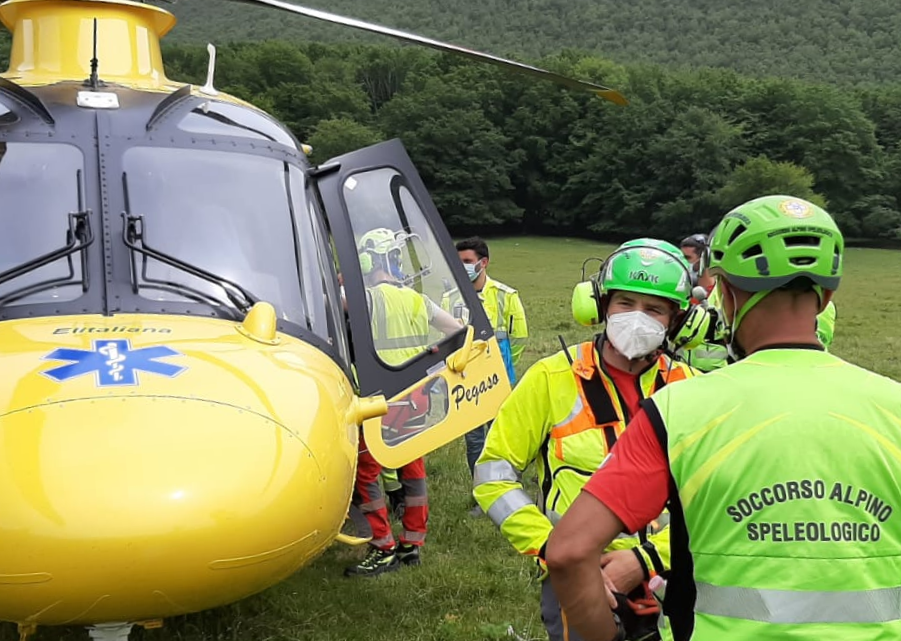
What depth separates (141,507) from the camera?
254cm

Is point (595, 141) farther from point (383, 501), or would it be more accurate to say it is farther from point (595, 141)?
point (383, 501)

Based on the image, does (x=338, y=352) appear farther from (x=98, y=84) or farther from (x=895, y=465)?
(x=895, y=465)

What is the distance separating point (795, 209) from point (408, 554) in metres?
4.31

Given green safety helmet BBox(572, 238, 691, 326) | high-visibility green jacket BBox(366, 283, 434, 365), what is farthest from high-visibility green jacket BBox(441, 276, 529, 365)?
green safety helmet BBox(572, 238, 691, 326)

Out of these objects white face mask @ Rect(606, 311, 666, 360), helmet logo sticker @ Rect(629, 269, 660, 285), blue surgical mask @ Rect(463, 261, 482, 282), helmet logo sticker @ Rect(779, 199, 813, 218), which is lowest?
blue surgical mask @ Rect(463, 261, 482, 282)

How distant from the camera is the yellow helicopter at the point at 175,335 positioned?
8.46 ft

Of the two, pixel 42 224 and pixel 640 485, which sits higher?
pixel 42 224

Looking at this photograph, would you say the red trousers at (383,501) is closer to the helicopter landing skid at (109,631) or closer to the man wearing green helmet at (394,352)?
the man wearing green helmet at (394,352)

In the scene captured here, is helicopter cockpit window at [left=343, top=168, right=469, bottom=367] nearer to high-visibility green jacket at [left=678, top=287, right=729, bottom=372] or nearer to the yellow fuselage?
the yellow fuselage

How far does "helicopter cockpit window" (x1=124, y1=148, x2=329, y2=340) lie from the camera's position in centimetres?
381

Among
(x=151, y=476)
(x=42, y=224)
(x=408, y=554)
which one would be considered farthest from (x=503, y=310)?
(x=151, y=476)

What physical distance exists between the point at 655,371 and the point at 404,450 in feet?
5.37

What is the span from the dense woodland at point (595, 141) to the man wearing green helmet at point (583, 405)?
51.7 meters

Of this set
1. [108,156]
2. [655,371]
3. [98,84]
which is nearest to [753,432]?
[655,371]
